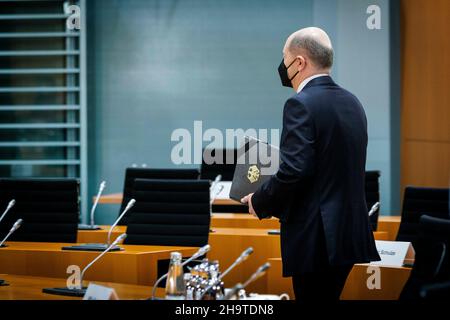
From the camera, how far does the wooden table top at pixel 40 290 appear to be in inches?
124

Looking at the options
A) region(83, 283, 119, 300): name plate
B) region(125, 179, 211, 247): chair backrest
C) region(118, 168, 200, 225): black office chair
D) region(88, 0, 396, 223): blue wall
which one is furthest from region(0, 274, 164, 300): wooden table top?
region(88, 0, 396, 223): blue wall

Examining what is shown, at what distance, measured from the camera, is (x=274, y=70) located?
349 inches

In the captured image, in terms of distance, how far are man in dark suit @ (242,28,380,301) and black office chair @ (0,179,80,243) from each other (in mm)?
2675

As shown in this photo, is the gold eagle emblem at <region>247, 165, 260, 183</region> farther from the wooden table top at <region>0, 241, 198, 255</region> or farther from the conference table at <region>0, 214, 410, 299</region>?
the wooden table top at <region>0, 241, 198, 255</region>

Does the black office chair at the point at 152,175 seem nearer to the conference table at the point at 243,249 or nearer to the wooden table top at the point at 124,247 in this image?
the conference table at the point at 243,249

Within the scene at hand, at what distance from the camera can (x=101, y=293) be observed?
2660 mm

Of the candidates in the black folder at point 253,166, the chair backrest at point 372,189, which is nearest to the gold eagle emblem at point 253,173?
the black folder at point 253,166

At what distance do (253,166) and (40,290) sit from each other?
1.07m

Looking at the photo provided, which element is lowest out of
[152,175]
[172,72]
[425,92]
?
[152,175]

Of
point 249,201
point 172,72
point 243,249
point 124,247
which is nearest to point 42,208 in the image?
point 124,247

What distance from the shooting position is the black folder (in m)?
3.11

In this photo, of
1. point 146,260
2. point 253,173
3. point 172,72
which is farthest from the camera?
point 172,72

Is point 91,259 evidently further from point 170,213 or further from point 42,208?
point 42,208
